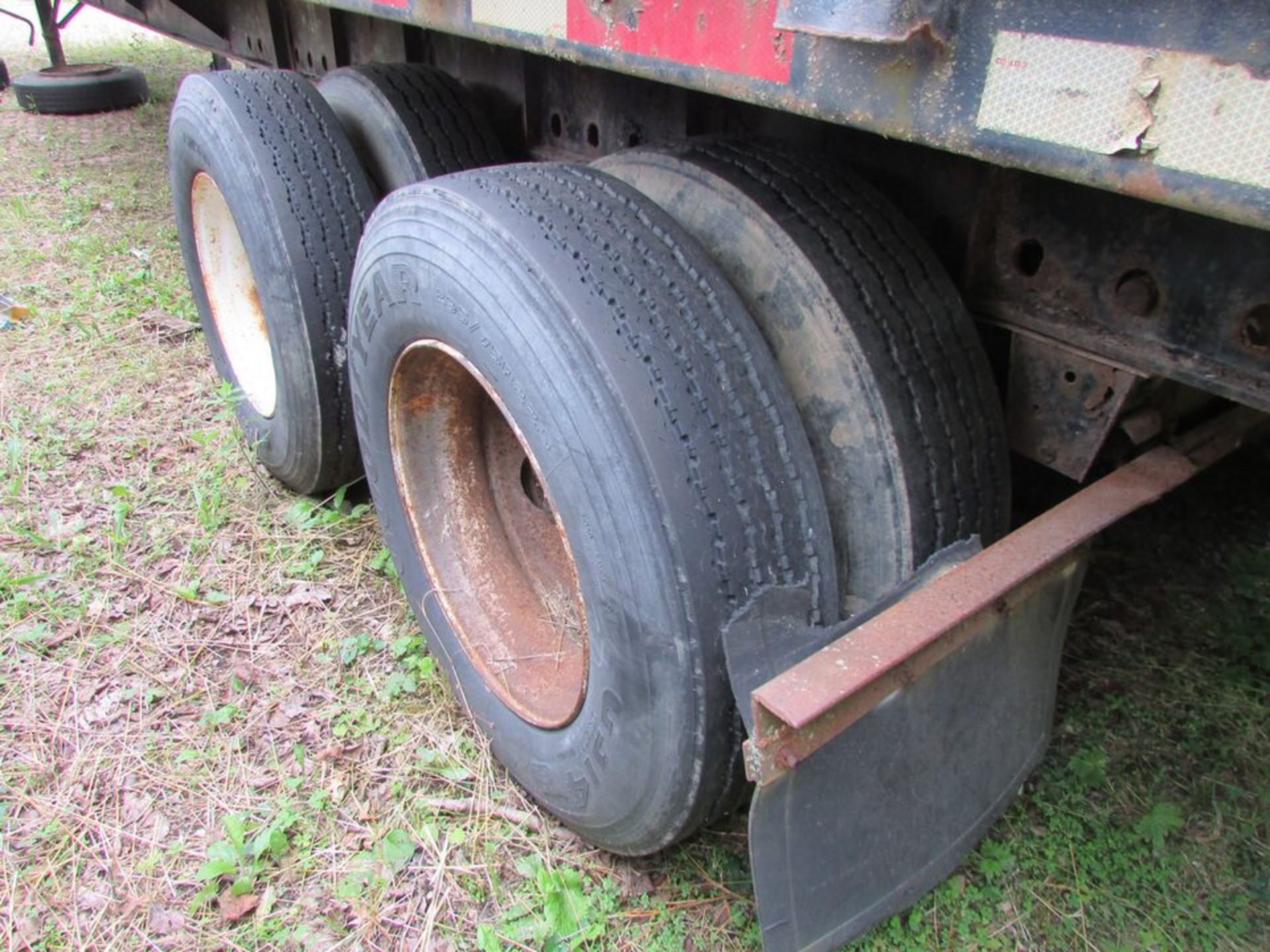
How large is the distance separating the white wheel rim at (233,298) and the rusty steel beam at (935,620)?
2082mm

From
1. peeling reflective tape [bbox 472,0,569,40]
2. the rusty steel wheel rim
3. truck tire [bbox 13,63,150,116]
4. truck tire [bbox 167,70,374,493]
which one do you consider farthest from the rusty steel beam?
truck tire [bbox 13,63,150,116]

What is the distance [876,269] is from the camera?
1.51 meters

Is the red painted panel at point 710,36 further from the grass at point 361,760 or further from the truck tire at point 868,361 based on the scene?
the grass at point 361,760

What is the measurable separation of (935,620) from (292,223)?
1789 mm

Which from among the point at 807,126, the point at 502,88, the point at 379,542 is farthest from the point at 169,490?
the point at 807,126

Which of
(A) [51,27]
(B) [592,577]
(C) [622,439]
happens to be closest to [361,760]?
(B) [592,577]

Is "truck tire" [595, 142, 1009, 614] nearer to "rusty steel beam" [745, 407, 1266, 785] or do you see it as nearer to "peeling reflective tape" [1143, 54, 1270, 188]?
"rusty steel beam" [745, 407, 1266, 785]

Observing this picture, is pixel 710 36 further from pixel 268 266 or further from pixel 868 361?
pixel 268 266

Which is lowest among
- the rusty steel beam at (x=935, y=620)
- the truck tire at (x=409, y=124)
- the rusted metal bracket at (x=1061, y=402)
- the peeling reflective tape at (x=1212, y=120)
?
the rusty steel beam at (x=935, y=620)

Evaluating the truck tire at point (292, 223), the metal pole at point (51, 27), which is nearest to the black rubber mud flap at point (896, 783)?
the truck tire at point (292, 223)

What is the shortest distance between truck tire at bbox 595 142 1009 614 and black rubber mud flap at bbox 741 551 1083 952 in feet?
0.42

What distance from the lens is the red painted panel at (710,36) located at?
3.60 feet

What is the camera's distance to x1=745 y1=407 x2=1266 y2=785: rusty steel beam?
118 cm

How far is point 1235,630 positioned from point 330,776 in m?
2.07
